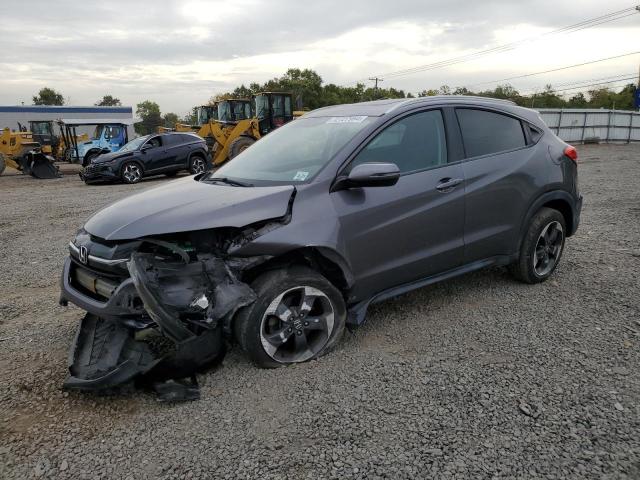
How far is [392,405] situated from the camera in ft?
8.92

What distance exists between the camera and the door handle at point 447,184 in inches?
142

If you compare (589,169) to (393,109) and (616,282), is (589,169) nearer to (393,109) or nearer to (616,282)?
(616,282)

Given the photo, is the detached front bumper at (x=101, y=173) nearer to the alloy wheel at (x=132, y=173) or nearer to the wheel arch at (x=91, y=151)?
the alloy wheel at (x=132, y=173)

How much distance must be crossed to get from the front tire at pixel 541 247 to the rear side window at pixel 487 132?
0.70 meters

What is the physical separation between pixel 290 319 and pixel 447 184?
1556 millimetres

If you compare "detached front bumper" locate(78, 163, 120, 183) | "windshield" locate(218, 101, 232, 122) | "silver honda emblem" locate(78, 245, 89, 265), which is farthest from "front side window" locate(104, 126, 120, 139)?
"silver honda emblem" locate(78, 245, 89, 265)

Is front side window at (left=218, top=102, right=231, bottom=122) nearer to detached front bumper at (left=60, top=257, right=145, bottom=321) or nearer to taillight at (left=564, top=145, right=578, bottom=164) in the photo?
taillight at (left=564, top=145, right=578, bottom=164)

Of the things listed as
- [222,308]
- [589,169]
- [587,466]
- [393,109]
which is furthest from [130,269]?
[589,169]

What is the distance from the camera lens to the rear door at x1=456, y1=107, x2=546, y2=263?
12.6 ft

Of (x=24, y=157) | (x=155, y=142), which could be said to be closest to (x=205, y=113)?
(x=24, y=157)

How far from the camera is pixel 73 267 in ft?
10.8

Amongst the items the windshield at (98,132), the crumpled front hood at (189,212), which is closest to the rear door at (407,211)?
the crumpled front hood at (189,212)

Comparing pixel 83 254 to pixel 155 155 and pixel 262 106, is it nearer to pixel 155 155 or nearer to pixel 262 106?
pixel 155 155

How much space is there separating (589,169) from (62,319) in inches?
603
